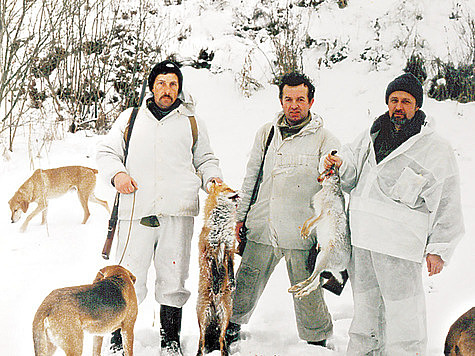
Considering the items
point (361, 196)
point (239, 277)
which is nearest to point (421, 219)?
point (361, 196)

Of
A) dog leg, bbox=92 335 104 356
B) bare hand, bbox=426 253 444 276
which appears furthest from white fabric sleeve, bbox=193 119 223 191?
bare hand, bbox=426 253 444 276

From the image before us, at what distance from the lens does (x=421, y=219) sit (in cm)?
231

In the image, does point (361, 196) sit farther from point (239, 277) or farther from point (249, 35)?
point (249, 35)

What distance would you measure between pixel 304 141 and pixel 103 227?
4.52 feet

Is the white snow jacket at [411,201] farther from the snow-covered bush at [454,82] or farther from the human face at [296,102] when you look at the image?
the snow-covered bush at [454,82]

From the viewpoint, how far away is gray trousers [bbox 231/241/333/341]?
8.63 feet

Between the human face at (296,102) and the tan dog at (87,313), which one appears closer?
the tan dog at (87,313)

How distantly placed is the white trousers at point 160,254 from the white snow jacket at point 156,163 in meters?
0.07

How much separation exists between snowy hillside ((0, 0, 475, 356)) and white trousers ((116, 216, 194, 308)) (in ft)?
0.65

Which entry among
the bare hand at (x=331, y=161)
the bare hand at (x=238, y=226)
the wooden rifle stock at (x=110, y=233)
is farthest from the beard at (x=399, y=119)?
the wooden rifle stock at (x=110, y=233)

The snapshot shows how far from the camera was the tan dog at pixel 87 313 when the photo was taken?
2.21 meters

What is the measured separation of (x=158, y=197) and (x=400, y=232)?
1.26 metres

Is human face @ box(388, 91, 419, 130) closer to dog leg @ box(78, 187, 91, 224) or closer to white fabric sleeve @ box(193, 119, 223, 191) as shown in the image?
white fabric sleeve @ box(193, 119, 223, 191)

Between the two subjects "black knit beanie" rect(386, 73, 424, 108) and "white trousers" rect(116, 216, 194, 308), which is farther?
"white trousers" rect(116, 216, 194, 308)
